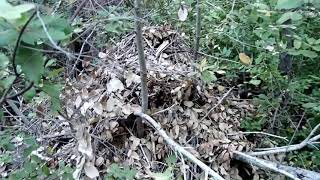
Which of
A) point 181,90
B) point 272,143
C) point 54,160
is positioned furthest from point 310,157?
point 54,160

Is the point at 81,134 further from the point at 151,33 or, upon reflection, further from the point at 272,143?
the point at 272,143

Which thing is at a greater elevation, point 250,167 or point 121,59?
point 121,59

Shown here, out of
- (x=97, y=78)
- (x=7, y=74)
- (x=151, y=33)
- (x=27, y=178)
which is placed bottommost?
(x=27, y=178)

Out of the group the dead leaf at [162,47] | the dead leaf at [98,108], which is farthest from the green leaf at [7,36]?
the dead leaf at [162,47]

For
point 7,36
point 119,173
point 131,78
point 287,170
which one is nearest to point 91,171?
point 119,173

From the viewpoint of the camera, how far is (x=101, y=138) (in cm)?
238

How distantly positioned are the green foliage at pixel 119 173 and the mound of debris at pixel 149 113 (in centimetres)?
11

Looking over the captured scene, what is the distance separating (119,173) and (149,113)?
1.39 feet

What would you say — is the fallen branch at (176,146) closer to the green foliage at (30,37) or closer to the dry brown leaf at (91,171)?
the dry brown leaf at (91,171)

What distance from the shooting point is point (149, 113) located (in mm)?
2428

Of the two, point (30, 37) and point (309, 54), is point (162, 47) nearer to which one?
point (309, 54)

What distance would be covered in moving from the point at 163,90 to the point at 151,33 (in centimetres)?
48

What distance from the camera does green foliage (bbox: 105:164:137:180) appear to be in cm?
212

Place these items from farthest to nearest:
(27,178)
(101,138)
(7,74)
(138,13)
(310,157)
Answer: (310,157) < (101,138) < (138,13) < (27,178) < (7,74)
